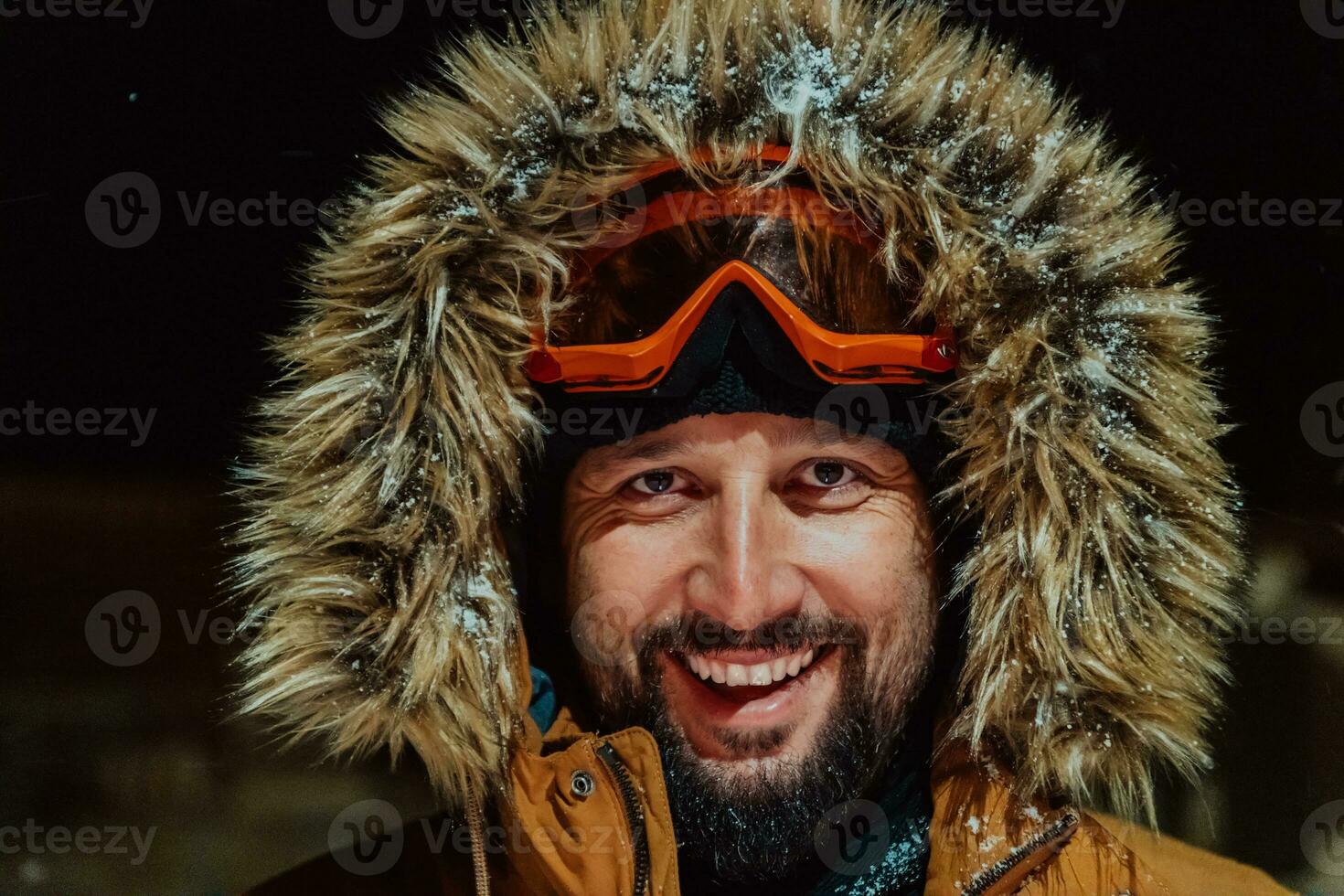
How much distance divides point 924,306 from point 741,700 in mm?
696

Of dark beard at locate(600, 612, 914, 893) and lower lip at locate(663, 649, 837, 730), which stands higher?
lower lip at locate(663, 649, 837, 730)

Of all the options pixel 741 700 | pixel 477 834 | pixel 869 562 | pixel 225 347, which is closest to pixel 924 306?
pixel 869 562

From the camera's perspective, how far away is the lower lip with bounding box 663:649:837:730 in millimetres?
1810

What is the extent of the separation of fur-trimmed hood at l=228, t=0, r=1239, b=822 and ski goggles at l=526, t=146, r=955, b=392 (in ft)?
0.16

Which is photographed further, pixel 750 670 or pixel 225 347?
pixel 225 347

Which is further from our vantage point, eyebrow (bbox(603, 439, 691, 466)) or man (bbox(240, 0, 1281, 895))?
eyebrow (bbox(603, 439, 691, 466))

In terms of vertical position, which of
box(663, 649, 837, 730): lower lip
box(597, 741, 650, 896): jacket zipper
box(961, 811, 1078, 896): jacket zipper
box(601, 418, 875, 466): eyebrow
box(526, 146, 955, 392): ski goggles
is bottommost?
box(961, 811, 1078, 896): jacket zipper

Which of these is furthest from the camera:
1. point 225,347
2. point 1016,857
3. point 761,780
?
point 225,347

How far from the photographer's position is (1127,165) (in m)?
2.28

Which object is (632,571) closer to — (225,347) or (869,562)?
(869,562)

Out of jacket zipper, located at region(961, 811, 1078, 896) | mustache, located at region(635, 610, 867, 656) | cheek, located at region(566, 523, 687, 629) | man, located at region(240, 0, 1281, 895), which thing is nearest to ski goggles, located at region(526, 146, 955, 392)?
man, located at region(240, 0, 1281, 895)

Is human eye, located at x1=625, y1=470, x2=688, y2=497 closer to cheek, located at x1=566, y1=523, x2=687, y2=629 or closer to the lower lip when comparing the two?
cheek, located at x1=566, y1=523, x2=687, y2=629

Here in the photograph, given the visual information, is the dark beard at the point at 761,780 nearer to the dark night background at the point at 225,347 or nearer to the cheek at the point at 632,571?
the cheek at the point at 632,571

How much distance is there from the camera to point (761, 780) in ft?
5.92
